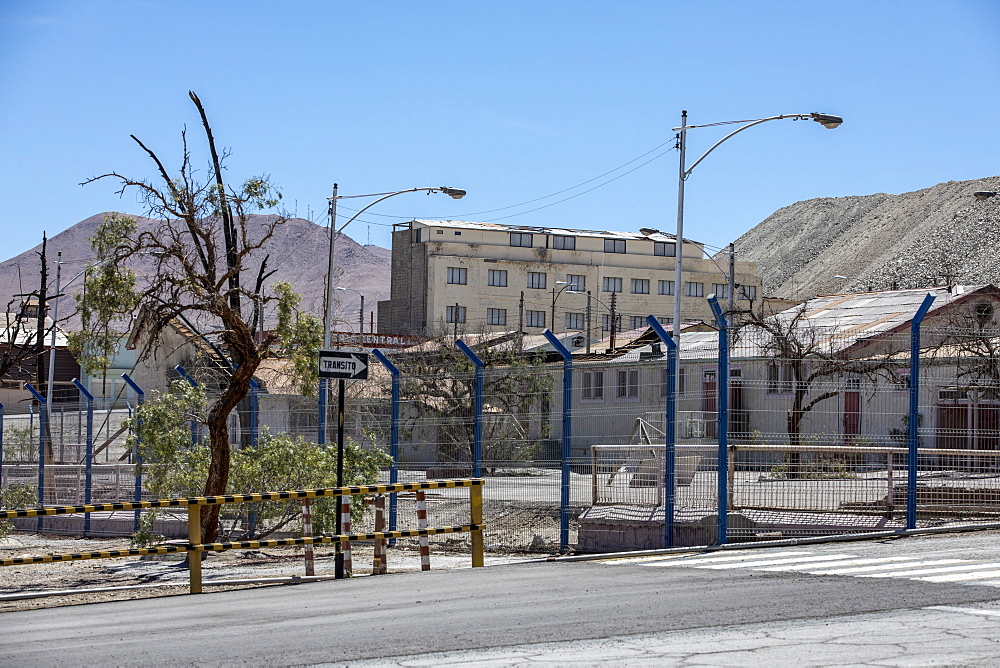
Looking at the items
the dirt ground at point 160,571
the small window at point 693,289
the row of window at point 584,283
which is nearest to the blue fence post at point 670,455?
the dirt ground at point 160,571

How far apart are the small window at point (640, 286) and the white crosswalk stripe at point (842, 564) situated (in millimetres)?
99431

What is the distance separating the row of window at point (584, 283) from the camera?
10638 centimetres

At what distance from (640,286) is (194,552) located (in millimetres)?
102460

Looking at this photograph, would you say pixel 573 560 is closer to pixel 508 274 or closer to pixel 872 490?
pixel 872 490

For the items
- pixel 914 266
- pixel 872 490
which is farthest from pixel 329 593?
pixel 914 266

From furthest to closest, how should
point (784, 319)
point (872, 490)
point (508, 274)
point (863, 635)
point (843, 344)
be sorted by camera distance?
point (508, 274) < point (784, 319) < point (843, 344) < point (872, 490) < point (863, 635)

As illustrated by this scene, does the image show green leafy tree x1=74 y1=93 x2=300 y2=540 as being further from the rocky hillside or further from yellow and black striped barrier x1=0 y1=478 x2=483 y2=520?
the rocky hillside

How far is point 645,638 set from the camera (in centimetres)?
875

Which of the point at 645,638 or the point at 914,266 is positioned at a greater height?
the point at 914,266

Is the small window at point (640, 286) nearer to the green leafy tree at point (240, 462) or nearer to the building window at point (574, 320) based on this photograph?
the building window at point (574, 320)

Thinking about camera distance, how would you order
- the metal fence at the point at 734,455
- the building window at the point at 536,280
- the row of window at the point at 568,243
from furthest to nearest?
the row of window at the point at 568,243 < the building window at the point at 536,280 < the metal fence at the point at 734,455

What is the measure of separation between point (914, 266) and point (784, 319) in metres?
119

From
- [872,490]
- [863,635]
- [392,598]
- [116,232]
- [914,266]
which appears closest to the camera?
[863,635]

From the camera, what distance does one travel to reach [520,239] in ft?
367
